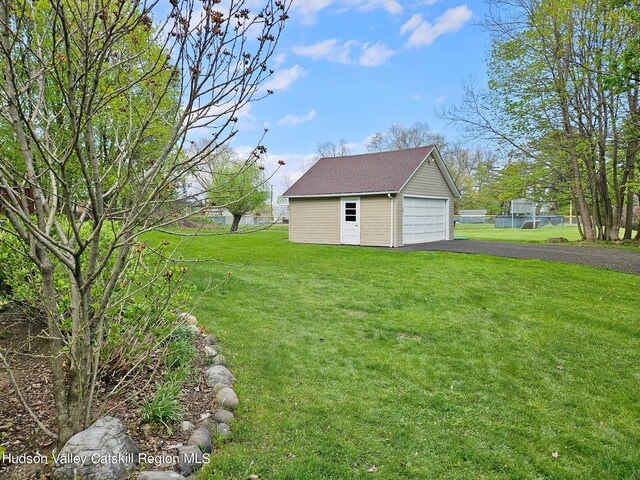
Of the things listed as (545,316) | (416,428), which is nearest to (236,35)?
(416,428)

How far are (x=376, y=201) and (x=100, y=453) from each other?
43.5 ft

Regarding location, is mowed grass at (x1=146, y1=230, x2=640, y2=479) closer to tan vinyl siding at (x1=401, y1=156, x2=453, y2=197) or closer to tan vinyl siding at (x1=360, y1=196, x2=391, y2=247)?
tan vinyl siding at (x1=360, y1=196, x2=391, y2=247)

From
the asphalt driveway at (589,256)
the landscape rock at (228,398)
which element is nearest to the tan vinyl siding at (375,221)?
the asphalt driveway at (589,256)

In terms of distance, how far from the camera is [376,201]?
1454 centimetres

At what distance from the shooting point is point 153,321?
309cm

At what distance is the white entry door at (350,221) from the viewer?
15.1 m

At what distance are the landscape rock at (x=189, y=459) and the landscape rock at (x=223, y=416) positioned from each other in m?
0.38

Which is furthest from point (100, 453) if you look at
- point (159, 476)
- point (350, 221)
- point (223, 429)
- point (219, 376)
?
point (350, 221)

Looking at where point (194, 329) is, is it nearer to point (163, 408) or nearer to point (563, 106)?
point (163, 408)

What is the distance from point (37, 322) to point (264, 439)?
287 centimetres

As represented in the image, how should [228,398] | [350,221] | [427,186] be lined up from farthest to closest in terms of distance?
[427,186]
[350,221]
[228,398]

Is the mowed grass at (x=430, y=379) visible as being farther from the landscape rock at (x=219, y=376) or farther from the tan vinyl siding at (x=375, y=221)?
the tan vinyl siding at (x=375, y=221)

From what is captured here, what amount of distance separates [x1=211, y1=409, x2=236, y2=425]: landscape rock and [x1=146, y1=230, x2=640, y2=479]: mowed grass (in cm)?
9

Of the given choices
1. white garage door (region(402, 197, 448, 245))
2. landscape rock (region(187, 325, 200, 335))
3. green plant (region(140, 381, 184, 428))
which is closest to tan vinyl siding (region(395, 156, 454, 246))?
white garage door (region(402, 197, 448, 245))
